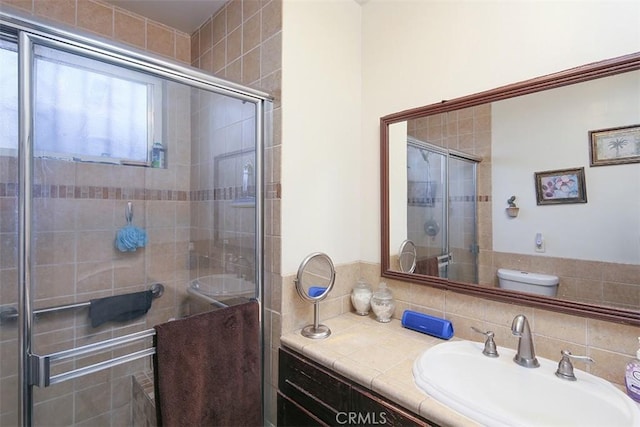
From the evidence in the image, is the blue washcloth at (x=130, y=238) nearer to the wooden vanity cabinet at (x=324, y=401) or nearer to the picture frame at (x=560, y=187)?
the wooden vanity cabinet at (x=324, y=401)

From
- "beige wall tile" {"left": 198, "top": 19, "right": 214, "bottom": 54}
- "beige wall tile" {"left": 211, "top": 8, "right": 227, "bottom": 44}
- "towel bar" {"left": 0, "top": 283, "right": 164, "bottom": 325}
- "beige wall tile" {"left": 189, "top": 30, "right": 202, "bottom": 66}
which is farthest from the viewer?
"beige wall tile" {"left": 189, "top": 30, "right": 202, "bottom": 66}

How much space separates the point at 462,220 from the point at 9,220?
157 cm

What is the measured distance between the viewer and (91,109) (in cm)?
107

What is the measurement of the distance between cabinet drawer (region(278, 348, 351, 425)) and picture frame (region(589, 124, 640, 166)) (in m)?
1.11

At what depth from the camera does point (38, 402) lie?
3.23ft

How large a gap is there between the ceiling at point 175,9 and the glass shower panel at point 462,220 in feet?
5.01

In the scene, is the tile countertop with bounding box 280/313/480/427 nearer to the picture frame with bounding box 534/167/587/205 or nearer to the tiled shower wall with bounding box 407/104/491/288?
the tiled shower wall with bounding box 407/104/491/288

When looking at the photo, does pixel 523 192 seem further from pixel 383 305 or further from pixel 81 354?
pixel 81 354

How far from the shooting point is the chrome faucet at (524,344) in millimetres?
985

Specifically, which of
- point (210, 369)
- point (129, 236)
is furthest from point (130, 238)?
point (210, 369)

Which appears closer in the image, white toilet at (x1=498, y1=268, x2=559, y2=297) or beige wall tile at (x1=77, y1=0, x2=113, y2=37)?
white toilet at (x1=498, y1=268, x2=559, y2=297)

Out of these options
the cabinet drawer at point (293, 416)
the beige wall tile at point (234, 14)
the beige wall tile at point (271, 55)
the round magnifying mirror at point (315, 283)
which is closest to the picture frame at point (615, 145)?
the round magnifying mirror at point (315, 283)

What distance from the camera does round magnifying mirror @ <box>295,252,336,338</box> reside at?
4.22ft

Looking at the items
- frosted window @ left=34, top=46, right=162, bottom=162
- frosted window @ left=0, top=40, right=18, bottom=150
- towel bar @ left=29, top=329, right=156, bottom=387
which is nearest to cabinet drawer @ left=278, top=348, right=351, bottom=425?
towel bar @ left=29, top=329, right=156, bottom=387
